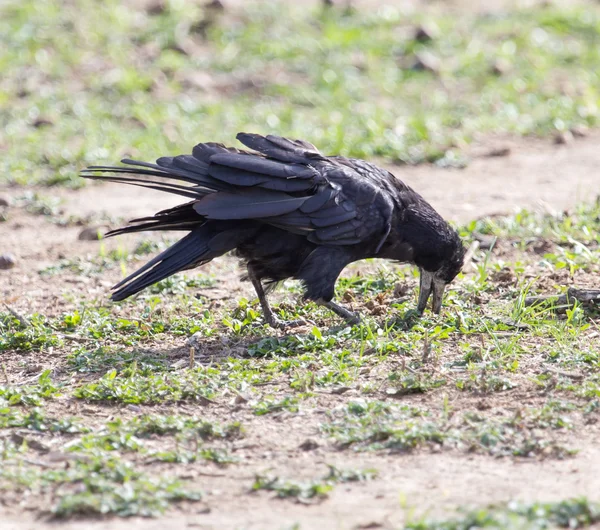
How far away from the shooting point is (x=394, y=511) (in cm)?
359

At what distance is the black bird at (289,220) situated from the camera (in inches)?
207

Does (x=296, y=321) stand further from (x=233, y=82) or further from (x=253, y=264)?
(x=233, y=82)

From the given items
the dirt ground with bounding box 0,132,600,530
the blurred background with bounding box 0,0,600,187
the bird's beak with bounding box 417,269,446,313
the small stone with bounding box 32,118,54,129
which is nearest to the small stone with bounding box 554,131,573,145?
the blurred background with bounding box 0,0,600,187

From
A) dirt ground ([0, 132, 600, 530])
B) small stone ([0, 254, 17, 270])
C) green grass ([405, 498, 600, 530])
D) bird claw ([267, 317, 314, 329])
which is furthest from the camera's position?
small stone ([0, 254, 17, 270])

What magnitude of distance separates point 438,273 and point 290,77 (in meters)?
5.85

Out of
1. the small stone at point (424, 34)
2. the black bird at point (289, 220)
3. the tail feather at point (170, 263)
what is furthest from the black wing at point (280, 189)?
the small stone at point (424, 34)

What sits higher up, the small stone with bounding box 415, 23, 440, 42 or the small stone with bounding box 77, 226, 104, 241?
the small stone with bounding box 415, 23, 440, 42

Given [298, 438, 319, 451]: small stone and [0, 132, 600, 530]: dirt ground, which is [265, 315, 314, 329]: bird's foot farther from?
[298, 438, 319, 451]: small stone

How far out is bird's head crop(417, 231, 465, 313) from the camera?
573 cm

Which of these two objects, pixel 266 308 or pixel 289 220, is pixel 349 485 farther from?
pixel 266 308

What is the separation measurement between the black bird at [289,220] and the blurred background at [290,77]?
3.18 m

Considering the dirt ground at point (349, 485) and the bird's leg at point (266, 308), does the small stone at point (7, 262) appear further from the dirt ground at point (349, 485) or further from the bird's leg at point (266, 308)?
the bird's leg at point (266, 308)

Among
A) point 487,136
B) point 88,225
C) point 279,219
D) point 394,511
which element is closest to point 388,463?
point 394,511

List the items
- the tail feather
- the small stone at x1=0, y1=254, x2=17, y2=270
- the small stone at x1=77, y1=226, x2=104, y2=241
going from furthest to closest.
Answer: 1. the small stone at x1=77, y1=226, x2=104, y2=241
2. the small stone at x1=0, y1=254, x2=17, y2=270
3. the tail feather
